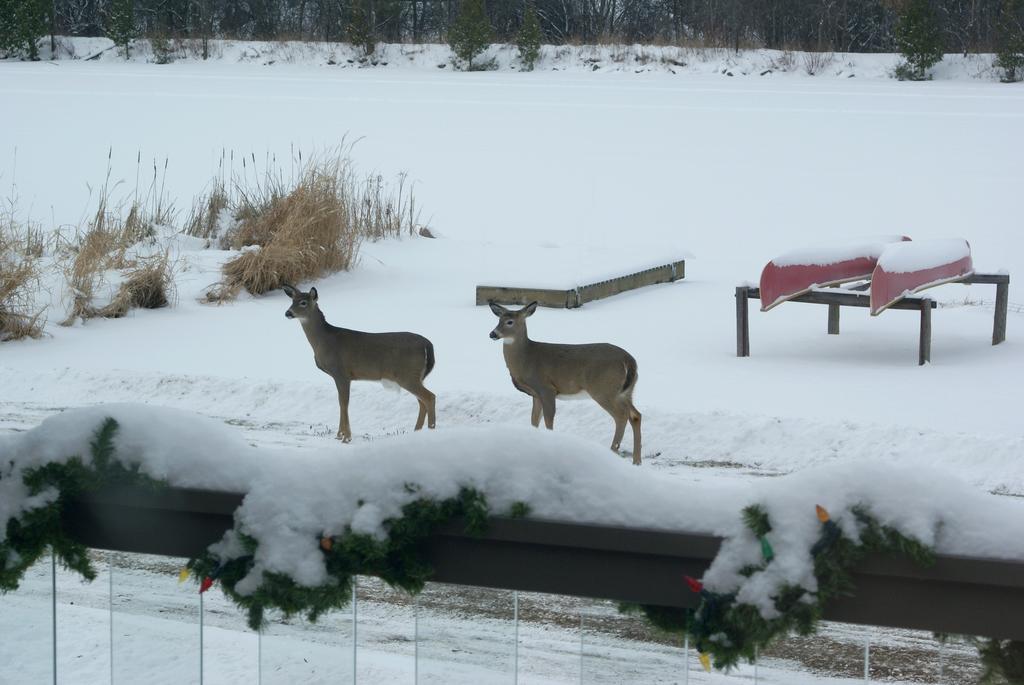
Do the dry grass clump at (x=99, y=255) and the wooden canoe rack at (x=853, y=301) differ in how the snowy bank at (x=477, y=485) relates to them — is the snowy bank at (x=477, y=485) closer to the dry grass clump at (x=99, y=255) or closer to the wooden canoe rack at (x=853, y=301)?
the wooden canoe rack at (x=853, y=301)

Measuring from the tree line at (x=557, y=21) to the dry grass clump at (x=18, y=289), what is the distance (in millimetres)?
9764

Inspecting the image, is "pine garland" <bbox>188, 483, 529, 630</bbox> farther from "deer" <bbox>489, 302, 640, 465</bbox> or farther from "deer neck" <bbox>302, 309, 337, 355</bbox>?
"deer neck" <bbox>302, 309, 337, 355</bbox>

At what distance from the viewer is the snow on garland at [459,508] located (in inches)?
63.6

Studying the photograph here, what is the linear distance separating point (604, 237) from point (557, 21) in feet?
29.2

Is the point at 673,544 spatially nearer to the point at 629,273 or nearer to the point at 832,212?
the point at 629,273

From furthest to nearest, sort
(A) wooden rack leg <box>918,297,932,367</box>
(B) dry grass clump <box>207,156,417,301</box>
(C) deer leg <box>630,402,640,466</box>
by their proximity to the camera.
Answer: (B) dry grass clump <box>207,156,417,301</box>
(A) wooden rack leg <box>918,297,932,367</box>
(C) deer leg <box>630,402,640,466</box>

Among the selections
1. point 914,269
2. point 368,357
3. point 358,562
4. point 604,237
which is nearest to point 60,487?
point 358,562

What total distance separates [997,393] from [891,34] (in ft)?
75.6

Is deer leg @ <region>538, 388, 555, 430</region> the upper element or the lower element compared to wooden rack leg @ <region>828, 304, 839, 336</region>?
upper

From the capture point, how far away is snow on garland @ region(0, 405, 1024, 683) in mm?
1616

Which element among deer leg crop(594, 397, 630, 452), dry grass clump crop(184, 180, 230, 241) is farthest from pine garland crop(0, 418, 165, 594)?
dry grass clump crop(184, 180, 230, 241)

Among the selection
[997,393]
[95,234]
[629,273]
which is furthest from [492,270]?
[997,393]

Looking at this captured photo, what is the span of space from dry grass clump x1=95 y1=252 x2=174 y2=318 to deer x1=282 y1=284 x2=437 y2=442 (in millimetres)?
3778

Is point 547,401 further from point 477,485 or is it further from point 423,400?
point 477,485
